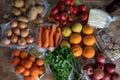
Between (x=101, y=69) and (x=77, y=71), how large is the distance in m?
0.11

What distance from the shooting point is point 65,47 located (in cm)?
135

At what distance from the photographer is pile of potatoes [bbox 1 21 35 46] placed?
4.38ft

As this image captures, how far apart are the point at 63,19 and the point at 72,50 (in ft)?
0.51

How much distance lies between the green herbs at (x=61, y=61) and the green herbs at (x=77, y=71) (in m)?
0.03

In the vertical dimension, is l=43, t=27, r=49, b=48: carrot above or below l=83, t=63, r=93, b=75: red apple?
above

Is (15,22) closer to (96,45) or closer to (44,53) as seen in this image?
(44,53)

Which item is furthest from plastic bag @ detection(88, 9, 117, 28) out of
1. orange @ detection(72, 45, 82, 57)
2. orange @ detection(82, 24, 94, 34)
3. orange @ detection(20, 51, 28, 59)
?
orange @ detection(20, 51, 28, 59)

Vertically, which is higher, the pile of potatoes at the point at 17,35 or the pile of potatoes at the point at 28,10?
the pile of potatoes at the point at 28,10

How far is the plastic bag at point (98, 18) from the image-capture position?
4.52 ft

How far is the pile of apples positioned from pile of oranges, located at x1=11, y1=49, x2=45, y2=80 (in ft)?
0.71

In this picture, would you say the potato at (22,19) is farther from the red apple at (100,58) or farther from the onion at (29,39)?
the red apple at (100,58)

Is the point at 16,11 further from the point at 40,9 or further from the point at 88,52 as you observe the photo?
the point at 88,52

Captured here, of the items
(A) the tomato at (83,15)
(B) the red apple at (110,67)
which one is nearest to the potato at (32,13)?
(A) the tomato at (83,15)

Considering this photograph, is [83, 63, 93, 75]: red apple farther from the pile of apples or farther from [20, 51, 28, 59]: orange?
[20, 51, 28, 59]: orange
